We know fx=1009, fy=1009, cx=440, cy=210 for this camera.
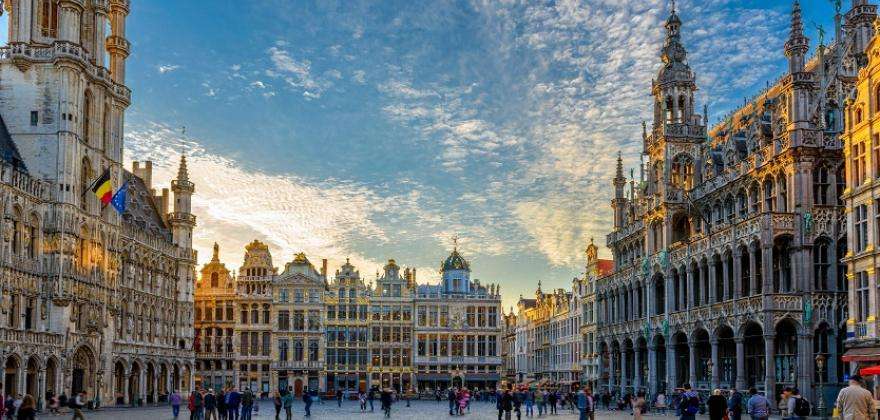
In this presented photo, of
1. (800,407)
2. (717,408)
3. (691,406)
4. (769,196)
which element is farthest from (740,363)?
(800,407)

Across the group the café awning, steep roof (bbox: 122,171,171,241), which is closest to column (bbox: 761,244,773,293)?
the café awning

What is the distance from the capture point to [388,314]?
360 feet

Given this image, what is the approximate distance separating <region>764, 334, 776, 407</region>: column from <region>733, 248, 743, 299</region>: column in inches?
129

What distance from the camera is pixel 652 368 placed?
203 ft

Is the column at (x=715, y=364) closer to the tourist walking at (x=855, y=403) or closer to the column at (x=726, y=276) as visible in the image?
the column at (x=726, y=276)

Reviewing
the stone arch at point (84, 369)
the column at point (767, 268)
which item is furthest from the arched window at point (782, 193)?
the stone arch at point (84, 369)

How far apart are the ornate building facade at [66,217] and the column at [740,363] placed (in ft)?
118

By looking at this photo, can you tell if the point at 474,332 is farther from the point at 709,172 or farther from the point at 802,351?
the point at 802,351

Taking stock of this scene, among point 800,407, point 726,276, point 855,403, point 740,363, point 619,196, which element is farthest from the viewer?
point 619,196

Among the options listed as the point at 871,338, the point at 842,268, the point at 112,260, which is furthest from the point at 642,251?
the point at 112,260

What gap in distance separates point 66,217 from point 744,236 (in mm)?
36590

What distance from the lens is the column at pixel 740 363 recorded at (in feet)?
162

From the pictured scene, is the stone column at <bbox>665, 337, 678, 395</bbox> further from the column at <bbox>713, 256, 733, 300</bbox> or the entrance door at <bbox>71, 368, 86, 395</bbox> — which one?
the entrance door at <bbox>71, 368, 86, 395</bbox>

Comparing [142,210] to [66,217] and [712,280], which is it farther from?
[712,280]
